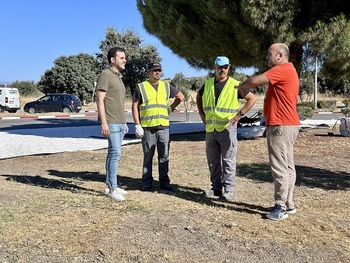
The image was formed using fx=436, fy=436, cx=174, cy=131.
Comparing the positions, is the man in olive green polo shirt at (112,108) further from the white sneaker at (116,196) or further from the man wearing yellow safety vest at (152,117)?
the man wearing yellow safety vest at (152,117)

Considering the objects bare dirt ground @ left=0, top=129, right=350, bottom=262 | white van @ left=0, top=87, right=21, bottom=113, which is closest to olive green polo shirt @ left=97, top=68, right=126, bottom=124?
bare dirt ground @ left=0, top=129, right=350, bottom=262

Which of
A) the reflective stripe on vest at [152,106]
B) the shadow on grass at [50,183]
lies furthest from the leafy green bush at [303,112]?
the shadow on grass at [50,183]

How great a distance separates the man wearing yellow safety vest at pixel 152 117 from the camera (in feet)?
18.7

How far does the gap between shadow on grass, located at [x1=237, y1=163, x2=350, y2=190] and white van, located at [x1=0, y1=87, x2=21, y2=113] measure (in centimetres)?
2486

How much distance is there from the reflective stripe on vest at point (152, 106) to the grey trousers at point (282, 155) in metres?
1.74

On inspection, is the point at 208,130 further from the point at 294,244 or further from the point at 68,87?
the point at 68,87

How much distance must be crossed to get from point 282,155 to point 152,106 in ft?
6.58

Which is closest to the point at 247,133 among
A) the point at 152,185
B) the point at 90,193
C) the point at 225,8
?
the point at 225,8

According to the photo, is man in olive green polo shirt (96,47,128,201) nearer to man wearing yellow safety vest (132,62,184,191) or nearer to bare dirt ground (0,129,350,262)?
bare dirt ground (0,129,350,262)

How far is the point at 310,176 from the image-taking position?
6820 millimetres

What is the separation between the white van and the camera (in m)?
29.3

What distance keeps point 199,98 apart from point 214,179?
1.05 metres

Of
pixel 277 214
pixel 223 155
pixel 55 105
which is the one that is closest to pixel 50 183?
pixel 223 155

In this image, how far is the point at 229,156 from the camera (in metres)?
5.31
